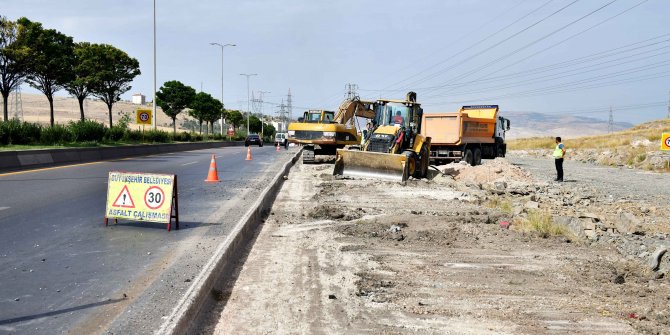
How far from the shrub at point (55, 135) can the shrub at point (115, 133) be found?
4742 mm

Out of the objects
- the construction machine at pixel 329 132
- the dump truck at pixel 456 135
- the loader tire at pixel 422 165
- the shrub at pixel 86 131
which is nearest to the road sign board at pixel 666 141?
the dump truck at pixel 456 135

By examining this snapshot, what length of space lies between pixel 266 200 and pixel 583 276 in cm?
760

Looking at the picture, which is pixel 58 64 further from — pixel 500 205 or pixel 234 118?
pixel 234 118

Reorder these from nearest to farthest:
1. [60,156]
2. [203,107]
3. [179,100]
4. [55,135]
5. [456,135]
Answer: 1. [60,156]
2. [456,135]
3. [55,135]
4. [179,100]
5. [203,107]

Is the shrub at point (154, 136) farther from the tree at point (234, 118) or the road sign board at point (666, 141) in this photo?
the tree at point (234, 118)

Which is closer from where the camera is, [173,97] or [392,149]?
[392,149]

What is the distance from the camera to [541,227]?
9789 millimetres

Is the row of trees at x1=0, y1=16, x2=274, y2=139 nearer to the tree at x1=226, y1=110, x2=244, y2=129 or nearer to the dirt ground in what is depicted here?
the dirt ground

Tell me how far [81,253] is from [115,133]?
34156mm

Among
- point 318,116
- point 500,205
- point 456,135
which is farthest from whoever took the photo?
point 318,116

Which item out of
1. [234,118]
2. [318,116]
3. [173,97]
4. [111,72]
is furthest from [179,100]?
[234,118]

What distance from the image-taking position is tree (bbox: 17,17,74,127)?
33.7m

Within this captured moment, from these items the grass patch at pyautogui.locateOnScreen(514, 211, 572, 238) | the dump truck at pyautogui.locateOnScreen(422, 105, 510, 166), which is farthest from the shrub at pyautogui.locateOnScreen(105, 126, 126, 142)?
the grass patch at pyautogui.locateOnScreen(514, 211, 572, 238)

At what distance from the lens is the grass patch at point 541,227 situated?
9.58 meters
